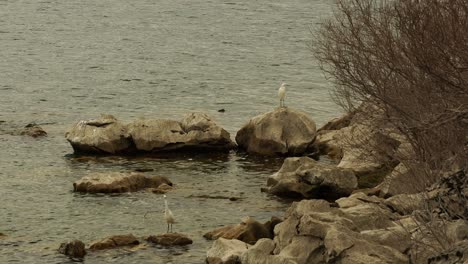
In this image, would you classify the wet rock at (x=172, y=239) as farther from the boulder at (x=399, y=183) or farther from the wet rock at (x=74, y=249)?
the boulder at (x=399, y=183)

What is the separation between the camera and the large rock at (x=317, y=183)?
3584 cm

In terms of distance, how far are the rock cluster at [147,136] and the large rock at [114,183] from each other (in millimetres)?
4407

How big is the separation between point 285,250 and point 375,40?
6.89 metres

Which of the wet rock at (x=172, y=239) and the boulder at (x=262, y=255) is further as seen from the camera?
the wet rock at (x=172, y=239)

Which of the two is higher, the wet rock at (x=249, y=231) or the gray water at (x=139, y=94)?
the wet rock at (x=249, y=231)

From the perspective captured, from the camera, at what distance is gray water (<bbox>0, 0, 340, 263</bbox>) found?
109 ft

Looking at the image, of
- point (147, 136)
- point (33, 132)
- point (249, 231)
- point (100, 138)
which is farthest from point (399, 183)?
point (33, 132)

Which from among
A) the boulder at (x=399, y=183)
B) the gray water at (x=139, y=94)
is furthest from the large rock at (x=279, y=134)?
the boulder at (x=399, y=183)

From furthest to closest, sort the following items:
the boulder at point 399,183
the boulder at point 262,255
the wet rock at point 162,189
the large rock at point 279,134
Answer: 1. the large rock at point 279,134
2. the wet rock at point 162,189
3. the boulder at point 399,183
4. the boulder at point 262,255

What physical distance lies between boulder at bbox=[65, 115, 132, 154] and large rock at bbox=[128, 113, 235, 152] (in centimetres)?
40

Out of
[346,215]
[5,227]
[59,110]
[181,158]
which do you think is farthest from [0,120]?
[346,215]

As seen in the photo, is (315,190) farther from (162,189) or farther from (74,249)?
(74,249)

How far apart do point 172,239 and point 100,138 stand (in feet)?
37.0

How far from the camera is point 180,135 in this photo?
4203 cm
